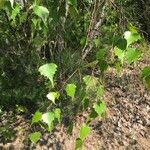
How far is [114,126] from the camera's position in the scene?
504cm

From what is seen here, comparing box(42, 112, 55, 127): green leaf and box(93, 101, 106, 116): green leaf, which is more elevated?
box(93, 101, 106, 116): green leaf

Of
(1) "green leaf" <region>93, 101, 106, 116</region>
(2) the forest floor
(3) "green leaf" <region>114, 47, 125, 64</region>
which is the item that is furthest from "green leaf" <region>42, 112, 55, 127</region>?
(2) the forest floor

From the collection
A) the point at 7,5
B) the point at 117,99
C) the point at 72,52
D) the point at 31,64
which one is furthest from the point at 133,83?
the point at 7,5

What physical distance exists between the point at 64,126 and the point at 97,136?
39 centimetres

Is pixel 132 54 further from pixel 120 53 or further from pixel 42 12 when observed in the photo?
pixel 42 12

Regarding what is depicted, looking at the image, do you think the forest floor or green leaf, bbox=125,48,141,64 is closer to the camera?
green leaf, bbox=125,48,141,64

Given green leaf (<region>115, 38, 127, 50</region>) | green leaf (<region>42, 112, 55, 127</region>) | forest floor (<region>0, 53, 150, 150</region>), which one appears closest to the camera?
green leaf (<region>115, 38, 127, 50</region>)

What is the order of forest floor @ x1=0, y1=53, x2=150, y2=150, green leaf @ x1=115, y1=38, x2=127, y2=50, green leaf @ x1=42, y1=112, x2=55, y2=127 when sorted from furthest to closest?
1. forest floor @ x1=0, y1=53, x2=150, y2=150
2. green leaf @ x1=42, y1=112, x2=55, y2=127
3. green leaf @ x1=115, y1=38, x2=127, y2=50

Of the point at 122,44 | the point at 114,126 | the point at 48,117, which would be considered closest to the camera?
the point at 122,44

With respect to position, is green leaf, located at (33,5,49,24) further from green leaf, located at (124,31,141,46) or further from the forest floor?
the forest floor

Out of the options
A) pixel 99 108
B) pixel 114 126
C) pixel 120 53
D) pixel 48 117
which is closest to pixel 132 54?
pixel 120 53

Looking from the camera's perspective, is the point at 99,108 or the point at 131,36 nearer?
the point at 131,36

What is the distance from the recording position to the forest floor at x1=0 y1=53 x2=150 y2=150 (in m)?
4.71

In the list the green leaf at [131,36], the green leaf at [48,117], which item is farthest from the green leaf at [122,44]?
the green leaf at [48,117]
